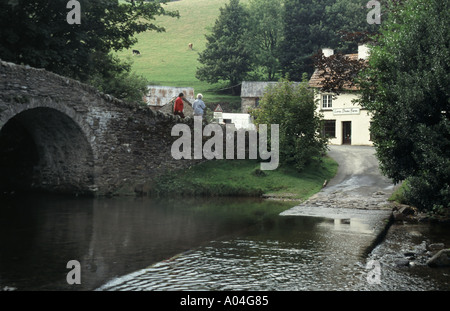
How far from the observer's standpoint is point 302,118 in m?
25.8

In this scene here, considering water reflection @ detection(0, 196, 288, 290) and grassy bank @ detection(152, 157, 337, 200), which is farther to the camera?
grassy bank @ detection(152, 157, 337, 200)

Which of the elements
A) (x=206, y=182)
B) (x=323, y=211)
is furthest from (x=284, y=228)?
(x=206, y=182)

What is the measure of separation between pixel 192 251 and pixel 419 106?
7.75 meters

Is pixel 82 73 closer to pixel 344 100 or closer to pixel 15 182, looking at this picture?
pixel 15 182

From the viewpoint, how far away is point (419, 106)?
1388 cm

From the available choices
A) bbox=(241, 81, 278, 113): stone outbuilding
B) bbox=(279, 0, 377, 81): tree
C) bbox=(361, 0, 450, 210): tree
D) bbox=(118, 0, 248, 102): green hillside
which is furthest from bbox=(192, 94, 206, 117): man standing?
bbox=(118, 0, 248, 102): green hillside

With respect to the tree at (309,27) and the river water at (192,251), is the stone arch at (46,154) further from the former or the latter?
the tree at (309,27)

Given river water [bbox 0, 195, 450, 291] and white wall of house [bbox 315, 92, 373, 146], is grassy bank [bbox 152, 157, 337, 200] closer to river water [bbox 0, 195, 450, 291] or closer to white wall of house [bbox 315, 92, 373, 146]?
river water [bbox 0, 195, 450, 291]

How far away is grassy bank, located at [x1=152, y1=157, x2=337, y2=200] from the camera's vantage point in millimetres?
22562

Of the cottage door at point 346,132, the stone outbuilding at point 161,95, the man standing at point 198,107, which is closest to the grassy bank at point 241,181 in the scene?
the man standing at point 198,107

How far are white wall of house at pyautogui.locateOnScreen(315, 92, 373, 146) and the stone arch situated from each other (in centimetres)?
2650

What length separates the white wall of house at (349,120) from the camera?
144 ft

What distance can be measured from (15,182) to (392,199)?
16.5 meters

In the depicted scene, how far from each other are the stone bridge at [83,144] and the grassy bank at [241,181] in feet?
3.62
